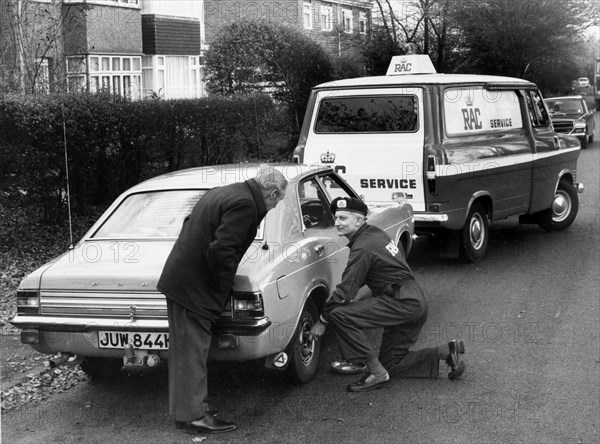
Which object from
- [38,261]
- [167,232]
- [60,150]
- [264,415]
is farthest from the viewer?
[60,150]

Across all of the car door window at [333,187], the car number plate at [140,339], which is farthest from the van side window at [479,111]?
the car number plate at [140,339]

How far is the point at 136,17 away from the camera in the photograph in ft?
84.6

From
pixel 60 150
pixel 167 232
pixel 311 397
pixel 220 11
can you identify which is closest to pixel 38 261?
pixel 60 150

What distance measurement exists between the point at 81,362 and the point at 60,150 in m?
5.59

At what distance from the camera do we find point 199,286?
Result: 5.43 metres

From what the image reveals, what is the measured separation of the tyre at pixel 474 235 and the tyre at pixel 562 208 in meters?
2.35

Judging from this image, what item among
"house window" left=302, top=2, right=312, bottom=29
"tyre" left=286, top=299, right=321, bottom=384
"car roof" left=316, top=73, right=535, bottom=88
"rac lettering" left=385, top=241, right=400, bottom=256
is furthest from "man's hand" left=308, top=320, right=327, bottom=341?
"house window" left=302, top=2, right=312, bottom=29

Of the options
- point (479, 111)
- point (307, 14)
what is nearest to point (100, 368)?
point (479, 111)

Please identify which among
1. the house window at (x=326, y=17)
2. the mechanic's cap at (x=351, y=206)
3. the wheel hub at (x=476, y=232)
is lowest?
the wheel hub at (x=476, y=232)

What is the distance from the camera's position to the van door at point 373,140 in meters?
10.2

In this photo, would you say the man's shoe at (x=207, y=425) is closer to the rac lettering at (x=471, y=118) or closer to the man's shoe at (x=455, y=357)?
the man's shoe at (x=455, y=357)

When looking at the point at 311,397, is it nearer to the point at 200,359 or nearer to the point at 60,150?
the point at 200,359

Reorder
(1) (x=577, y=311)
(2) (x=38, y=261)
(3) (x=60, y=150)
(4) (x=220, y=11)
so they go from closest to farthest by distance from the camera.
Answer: (1) (x=577, y=311) → (2) (x=38, y=261) → (3) (x=60, y=150) → (4) (x=220, y=11)

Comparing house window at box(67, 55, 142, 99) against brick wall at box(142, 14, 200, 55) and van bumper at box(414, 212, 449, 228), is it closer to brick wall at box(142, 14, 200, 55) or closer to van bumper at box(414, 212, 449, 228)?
brick wall at box(142, 14, 200, 55)
